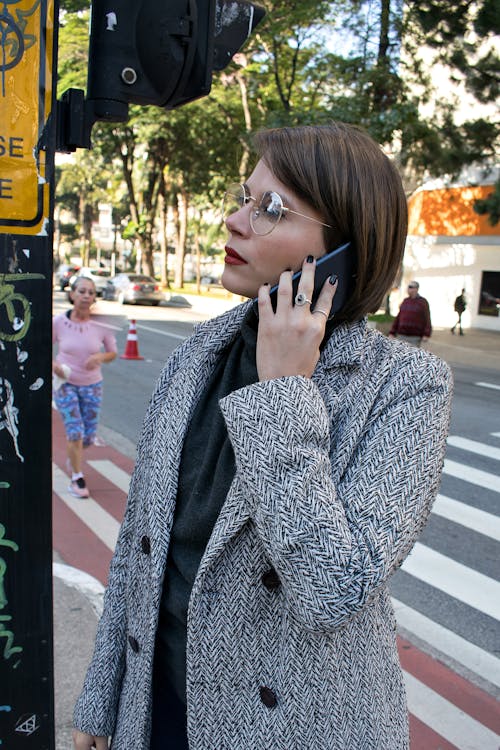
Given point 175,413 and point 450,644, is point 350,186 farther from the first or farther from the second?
point 450,644

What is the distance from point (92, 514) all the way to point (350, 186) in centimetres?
490

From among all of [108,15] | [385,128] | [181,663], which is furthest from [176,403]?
[385,128]

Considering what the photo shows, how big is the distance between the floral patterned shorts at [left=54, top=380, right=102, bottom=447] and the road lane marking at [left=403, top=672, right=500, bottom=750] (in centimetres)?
379

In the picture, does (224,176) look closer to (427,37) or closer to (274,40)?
(274,40)

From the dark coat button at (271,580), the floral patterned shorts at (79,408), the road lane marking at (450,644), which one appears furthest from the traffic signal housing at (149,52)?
the floral patterned shorts at (79,408)

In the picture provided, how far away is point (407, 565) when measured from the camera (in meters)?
5.25

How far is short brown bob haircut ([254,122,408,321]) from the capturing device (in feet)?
4.66

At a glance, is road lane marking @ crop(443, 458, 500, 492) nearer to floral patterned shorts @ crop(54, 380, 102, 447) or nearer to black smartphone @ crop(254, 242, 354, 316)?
floral patterned shorts @ crop(54, 380, 102, 447)

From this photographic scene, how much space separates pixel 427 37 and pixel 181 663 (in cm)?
1706

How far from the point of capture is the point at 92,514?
586cm

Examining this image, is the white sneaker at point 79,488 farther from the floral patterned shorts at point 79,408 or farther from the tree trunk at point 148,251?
the tree trunk at point 148,251

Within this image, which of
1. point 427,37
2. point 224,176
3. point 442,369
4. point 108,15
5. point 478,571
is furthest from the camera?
point 224,176

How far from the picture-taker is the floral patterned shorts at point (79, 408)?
6.39m

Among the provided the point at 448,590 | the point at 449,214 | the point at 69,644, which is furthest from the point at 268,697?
the point at 449,214
